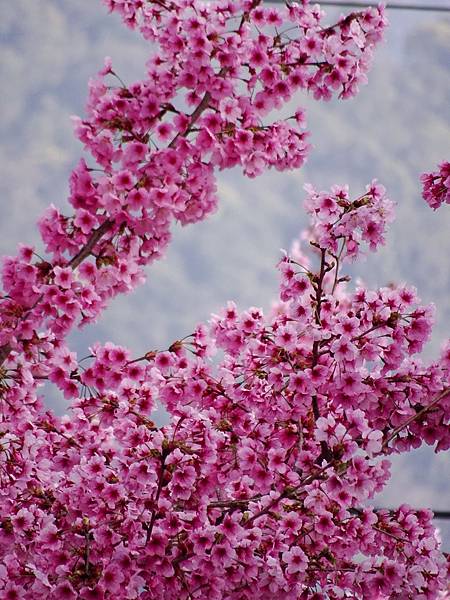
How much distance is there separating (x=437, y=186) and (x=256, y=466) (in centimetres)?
77

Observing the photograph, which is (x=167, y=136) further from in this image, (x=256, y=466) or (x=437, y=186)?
(x=256, y=466)

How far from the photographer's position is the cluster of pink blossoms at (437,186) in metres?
1.84

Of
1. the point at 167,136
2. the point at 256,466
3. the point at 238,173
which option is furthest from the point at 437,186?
the point at 238,173

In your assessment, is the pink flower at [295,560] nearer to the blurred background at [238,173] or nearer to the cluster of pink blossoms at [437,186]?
the cluster of pink blossoms at [437,186]

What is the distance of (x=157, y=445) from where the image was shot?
182cm

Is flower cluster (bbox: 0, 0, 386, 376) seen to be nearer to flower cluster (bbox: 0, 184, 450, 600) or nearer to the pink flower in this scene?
flower cluster (bbox: 0, 184, 450, 600)

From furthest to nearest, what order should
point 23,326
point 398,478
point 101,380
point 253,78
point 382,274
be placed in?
point 382,274
point 398,478
point 101,380
point 253,78
point 23,326

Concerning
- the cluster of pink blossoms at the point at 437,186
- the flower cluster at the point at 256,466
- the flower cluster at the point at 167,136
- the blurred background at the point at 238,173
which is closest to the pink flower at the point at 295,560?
the flower cluster at the point at 256,466

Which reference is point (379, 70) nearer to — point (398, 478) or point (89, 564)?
point (398, 478)

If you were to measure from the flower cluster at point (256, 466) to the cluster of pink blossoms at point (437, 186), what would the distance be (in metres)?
0.11

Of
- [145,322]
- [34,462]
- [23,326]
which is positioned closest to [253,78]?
[23,326]

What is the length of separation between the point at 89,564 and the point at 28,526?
9.4 inches

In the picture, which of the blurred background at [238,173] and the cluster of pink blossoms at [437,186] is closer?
the cluster of pink blossoms at [437,186]

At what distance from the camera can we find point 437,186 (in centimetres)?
186
